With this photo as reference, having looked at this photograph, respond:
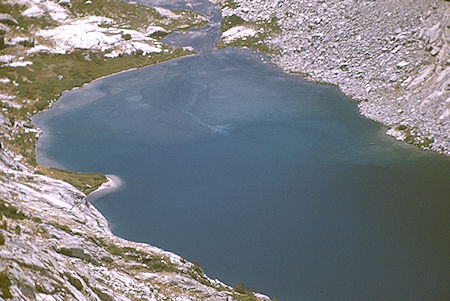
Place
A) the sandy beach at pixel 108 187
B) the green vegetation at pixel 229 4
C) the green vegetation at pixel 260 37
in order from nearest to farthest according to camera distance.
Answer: the sandy beach at pixel 108 187, the green vegetation at pixel 260 37, the green vegetation at pixel 229 4

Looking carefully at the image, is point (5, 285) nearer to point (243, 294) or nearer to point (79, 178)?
point (243, 294)

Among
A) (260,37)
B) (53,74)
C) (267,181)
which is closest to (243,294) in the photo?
(267,181)

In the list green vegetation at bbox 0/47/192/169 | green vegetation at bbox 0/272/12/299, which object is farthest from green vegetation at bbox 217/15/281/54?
green vegetation at bbox 0/272/12/299

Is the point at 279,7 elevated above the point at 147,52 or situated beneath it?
elevated above

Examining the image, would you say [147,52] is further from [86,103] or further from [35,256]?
[35,256]

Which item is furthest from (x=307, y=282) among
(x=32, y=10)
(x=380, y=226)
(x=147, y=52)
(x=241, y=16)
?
(x=32, y=10)

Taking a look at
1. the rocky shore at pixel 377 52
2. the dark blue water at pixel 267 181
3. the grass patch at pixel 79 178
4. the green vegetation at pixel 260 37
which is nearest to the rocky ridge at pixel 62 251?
the grass patch at pixel 79 178

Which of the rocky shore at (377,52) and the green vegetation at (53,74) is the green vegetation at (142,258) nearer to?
the green vegetation at (53,74)
